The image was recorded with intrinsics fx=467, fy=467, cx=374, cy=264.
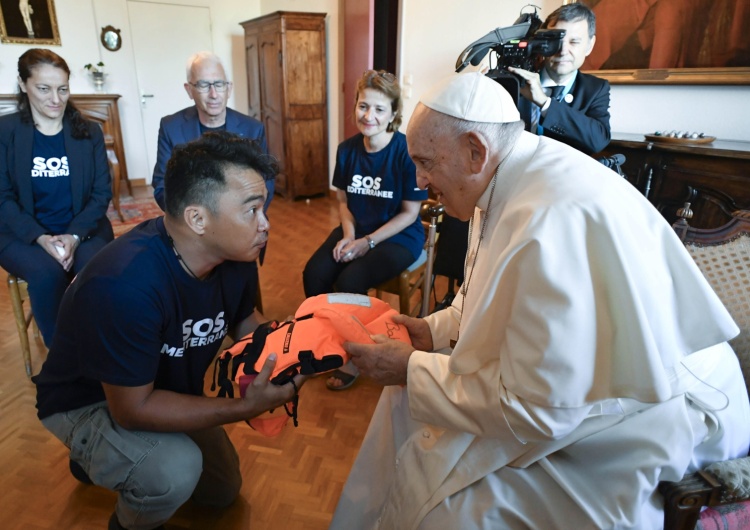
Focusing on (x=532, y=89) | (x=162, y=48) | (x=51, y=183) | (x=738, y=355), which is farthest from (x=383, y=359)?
(x=162, y=48)

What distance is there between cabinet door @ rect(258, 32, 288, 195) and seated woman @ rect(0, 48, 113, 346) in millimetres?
3241

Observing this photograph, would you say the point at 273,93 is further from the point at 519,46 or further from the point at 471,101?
the point at 471,101

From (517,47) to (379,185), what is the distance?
970mm

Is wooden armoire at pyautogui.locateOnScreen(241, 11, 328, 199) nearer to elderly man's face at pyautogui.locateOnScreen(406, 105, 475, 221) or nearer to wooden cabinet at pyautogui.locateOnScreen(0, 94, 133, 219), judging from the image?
wooden cabinet at pyautogui.locateOnScreen(0, 94, 133, 219)

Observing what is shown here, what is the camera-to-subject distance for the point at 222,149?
131 centimetres

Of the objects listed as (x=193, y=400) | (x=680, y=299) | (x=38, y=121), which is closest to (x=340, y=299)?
(x=193, y=400)

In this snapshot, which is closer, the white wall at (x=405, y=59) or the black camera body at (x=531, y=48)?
the black camera body at (x=531, y=48)

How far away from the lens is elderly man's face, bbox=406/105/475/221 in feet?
3.76

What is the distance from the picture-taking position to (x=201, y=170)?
4.17ft

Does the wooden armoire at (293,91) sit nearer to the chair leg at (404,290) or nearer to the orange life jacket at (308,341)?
the chair leg at (404,290)

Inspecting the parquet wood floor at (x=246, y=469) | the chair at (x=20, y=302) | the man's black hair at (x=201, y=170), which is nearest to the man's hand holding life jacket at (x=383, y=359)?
the man's black hair at (x=201, y=170)

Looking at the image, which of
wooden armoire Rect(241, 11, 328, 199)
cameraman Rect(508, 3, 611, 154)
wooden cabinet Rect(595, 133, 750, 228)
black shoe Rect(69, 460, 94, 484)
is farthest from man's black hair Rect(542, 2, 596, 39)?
wooden armoire Rect(241, 11, 328, 199)

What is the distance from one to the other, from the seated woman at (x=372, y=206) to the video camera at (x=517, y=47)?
20.2 inches

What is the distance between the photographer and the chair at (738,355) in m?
0.94
